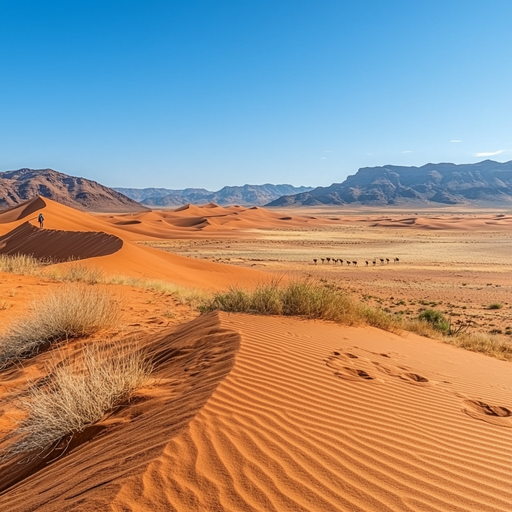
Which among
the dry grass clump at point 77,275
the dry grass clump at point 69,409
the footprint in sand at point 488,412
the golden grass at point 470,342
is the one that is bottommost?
the golden grass at point 470,342

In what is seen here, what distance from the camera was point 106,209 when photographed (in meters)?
149

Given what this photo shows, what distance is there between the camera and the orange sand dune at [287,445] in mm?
2592

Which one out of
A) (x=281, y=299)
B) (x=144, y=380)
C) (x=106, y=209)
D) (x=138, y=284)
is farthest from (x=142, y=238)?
(x=106, y=209)

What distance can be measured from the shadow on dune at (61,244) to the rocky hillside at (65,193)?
117m

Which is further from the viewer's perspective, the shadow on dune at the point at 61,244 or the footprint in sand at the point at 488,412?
the shadow on dune at the point at 61,244

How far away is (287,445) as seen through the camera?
10.3ft

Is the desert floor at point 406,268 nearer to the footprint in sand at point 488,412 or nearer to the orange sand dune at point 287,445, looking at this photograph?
the footprint in sand at point 488,412

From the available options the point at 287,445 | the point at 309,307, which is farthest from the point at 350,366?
the point at 309,307

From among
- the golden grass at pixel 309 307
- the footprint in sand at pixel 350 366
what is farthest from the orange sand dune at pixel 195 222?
the footprint in sand at pixel 350 366

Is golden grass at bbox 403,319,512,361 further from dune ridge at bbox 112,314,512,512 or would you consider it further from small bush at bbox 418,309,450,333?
dune ridge at bbox 112,314,512,512

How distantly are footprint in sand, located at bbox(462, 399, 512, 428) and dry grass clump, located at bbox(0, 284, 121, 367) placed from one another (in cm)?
572

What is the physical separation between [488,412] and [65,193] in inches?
6397

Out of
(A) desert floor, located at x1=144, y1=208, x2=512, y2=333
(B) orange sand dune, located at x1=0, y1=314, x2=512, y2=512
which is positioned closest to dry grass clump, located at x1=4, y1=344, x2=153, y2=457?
(B) orange sand dune, located at x1=0, y1=314, x2=512, y2=512

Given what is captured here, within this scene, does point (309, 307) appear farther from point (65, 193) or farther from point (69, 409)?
point (65, 193)
